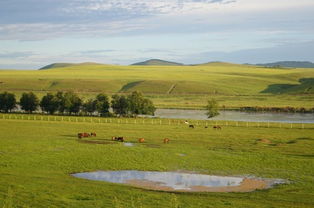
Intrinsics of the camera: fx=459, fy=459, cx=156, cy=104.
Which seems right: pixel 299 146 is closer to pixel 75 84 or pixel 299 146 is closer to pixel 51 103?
pixel 51 103

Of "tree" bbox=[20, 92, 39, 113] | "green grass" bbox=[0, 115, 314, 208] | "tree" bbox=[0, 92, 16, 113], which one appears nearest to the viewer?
"green grass" bbox=[0, 115, 314, 208]

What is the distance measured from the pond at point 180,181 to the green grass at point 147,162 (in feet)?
3.95

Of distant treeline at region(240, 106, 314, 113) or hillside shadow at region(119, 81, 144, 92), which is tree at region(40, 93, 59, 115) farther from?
hillside shadow at region(119, 81, 144, 92)

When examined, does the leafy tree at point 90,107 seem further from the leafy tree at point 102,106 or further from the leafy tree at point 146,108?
the leafy tree at point 146,108

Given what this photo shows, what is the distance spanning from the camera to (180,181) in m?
27.9

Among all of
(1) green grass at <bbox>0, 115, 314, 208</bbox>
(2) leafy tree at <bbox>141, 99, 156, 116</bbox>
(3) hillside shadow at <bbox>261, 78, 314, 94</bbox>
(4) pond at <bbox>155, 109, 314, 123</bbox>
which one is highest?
(3) hillside shadow at <bbox>261, 78, 314, 94</bbox>

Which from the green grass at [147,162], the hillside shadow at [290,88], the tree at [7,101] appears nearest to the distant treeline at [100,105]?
the tree at [7,101]

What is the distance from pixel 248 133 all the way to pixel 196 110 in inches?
2078

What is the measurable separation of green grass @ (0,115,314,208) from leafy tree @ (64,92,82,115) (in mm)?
24973

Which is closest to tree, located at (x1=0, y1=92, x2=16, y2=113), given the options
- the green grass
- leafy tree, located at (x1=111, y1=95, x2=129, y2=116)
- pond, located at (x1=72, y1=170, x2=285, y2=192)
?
leafy tree, located at (x1=111, y1=95, x2=129, y2=116)

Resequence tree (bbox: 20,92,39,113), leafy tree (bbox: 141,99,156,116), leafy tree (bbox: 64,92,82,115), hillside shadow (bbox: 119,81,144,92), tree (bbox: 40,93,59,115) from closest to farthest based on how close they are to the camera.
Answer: leafy tree (bbox: 141,99,156,116)
leafy tree (bbox: 64,92,82,115)
tree (bbox: 40,93,59,115)
tree (bbox: 20,92,39,113)
hillside shadow (bbox: 119,81,144,92)

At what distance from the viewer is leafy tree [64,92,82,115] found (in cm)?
8350

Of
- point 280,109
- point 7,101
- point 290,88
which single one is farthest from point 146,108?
point 290,88

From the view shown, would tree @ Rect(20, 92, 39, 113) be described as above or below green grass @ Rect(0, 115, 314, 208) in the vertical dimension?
above
